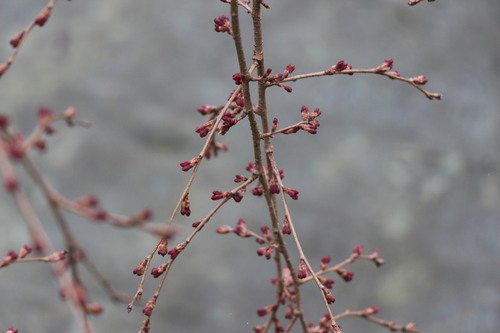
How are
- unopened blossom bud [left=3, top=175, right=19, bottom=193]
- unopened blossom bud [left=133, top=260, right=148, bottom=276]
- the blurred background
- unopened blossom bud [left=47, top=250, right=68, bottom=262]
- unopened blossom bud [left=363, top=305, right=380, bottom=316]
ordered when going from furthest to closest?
1. the blurred background
2. unopened blossom bud [left=363, top=305, right=380, bottom=316]
3. unopened blossom bud [left=133, top=260, right=148, bottom=276]
4. unopened blossom bud [left=47, top=250, right=68, bottom=262]
5. unopened blossom bud [left=3, top=175, right=19, bottom=193]

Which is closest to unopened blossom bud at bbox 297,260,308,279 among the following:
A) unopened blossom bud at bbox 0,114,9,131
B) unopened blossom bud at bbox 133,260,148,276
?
unopened blossom bud at bbox 133,260,148,276

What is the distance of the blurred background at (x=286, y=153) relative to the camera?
1364 millimetres

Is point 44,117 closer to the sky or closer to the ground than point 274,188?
closer to the ground

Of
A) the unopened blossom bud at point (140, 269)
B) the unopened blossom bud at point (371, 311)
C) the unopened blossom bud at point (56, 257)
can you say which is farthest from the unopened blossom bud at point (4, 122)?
the unopened blossom bud at point (371, 311)

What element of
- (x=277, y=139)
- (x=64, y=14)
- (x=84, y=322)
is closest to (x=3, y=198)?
(x=64, y=14)

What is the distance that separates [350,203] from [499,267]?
0.32 metres

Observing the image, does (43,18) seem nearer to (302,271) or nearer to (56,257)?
(56,257)

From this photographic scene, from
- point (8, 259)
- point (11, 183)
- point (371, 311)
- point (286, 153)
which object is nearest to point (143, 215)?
point (11, 183)

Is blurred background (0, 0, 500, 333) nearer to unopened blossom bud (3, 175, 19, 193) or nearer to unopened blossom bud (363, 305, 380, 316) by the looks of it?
unopened blossom bud (363, 305, 380, 316)

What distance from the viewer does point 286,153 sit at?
148cm

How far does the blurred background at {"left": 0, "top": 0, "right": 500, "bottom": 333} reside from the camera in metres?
1.36

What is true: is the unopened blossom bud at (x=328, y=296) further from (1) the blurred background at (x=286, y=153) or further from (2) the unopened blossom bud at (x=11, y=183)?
(1) the blurred background at (x=286, y=153)

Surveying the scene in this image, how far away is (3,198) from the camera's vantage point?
1.46m

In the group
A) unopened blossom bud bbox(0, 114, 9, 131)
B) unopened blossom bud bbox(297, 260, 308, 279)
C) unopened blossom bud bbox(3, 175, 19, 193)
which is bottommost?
unopened blossom bud bbox(3, 175, 19, 193)
